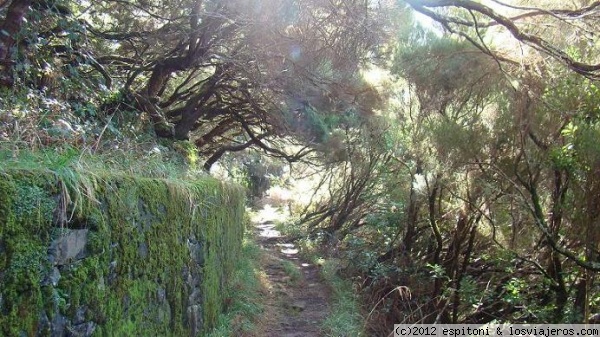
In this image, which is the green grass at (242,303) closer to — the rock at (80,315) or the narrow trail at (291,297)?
the narrow trail at (291,297)

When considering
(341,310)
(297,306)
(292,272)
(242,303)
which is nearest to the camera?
(242,303)

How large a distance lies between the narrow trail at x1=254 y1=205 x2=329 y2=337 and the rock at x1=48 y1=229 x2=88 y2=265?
4249mm

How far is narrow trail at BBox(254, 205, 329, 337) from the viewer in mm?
6973

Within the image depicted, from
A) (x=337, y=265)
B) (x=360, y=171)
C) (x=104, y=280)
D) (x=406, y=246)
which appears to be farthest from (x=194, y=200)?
(x=360, y=171)

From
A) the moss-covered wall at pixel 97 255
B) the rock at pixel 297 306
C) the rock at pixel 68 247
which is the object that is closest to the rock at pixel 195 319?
the moss-covered wall at pixel 97 255

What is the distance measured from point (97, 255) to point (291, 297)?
246 inches

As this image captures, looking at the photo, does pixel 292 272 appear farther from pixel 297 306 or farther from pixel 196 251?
pixel 196 251

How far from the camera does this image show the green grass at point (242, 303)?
582 cm

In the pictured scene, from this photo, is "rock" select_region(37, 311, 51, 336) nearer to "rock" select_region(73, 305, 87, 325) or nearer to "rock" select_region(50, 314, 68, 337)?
"rock" select_region(50, 314, 68, 337)

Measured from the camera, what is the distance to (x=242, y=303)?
682 centimetres

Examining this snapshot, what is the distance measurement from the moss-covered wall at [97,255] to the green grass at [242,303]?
94cm

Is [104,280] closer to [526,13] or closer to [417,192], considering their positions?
[526,13]

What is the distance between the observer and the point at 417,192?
8070 mm

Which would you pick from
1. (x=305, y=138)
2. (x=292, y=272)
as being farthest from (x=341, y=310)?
(x=305, y=138)
